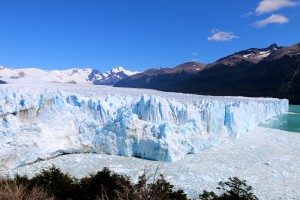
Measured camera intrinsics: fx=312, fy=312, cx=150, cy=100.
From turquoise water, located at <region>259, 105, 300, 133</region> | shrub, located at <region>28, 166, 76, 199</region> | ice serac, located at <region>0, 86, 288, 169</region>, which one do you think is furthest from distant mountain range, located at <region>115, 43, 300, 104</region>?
shrub, located at <region>28, 166, 76, 199</region>

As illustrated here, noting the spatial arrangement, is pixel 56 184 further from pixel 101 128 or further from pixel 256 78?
pixel 256 78

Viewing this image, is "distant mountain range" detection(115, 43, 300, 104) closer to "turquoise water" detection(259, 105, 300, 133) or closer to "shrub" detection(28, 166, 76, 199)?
"turquoise water" detection(259, 105, 300, 133)

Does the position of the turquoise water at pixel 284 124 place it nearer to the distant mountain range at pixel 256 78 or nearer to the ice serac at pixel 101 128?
the ice serac at pixel 101 128

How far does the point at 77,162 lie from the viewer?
12.2m

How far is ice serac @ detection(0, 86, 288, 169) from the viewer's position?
12.4 m

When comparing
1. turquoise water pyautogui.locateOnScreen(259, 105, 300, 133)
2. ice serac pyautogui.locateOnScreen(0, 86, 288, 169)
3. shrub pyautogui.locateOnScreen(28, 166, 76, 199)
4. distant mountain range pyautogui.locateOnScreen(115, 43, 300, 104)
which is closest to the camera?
shrub pyautogui.locateOnScreen(28, 166, 76, 199)

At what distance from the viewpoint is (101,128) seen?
13.9m

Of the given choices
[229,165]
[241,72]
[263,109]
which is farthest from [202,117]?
[241,72]

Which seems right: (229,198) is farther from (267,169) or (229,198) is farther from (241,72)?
(241,72)

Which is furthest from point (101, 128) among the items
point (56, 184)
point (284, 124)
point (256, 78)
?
point (256, 78)

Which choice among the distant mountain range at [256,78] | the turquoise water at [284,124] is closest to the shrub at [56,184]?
the turquoise water at [284,124]

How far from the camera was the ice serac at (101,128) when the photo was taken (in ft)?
40.5

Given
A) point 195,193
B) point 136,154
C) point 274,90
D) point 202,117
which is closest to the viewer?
point 195,193

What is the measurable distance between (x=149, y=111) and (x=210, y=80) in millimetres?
101894
